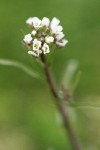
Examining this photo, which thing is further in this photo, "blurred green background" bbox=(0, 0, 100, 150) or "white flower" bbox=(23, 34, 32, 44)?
"blurred green background" bbox=(0, 0, 100, 150)

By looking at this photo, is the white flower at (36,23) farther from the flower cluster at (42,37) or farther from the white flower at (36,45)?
the white flower at (36,45)

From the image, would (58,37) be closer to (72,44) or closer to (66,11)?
(72,44)

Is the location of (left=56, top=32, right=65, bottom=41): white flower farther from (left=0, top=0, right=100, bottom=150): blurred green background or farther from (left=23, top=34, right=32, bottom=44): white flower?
(left=0, top=0, right=100, bottom=150): blurred green background

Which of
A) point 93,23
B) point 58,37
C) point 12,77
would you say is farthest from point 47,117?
point 58,37

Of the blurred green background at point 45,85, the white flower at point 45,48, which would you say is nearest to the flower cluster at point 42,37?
the white flower at point 45,48

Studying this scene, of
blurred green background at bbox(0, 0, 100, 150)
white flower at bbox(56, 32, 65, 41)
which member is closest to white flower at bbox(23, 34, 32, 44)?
white flower at bbox(56, 32, 65, 41)

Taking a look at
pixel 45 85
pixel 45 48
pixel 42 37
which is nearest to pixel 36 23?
pixel 42 37
